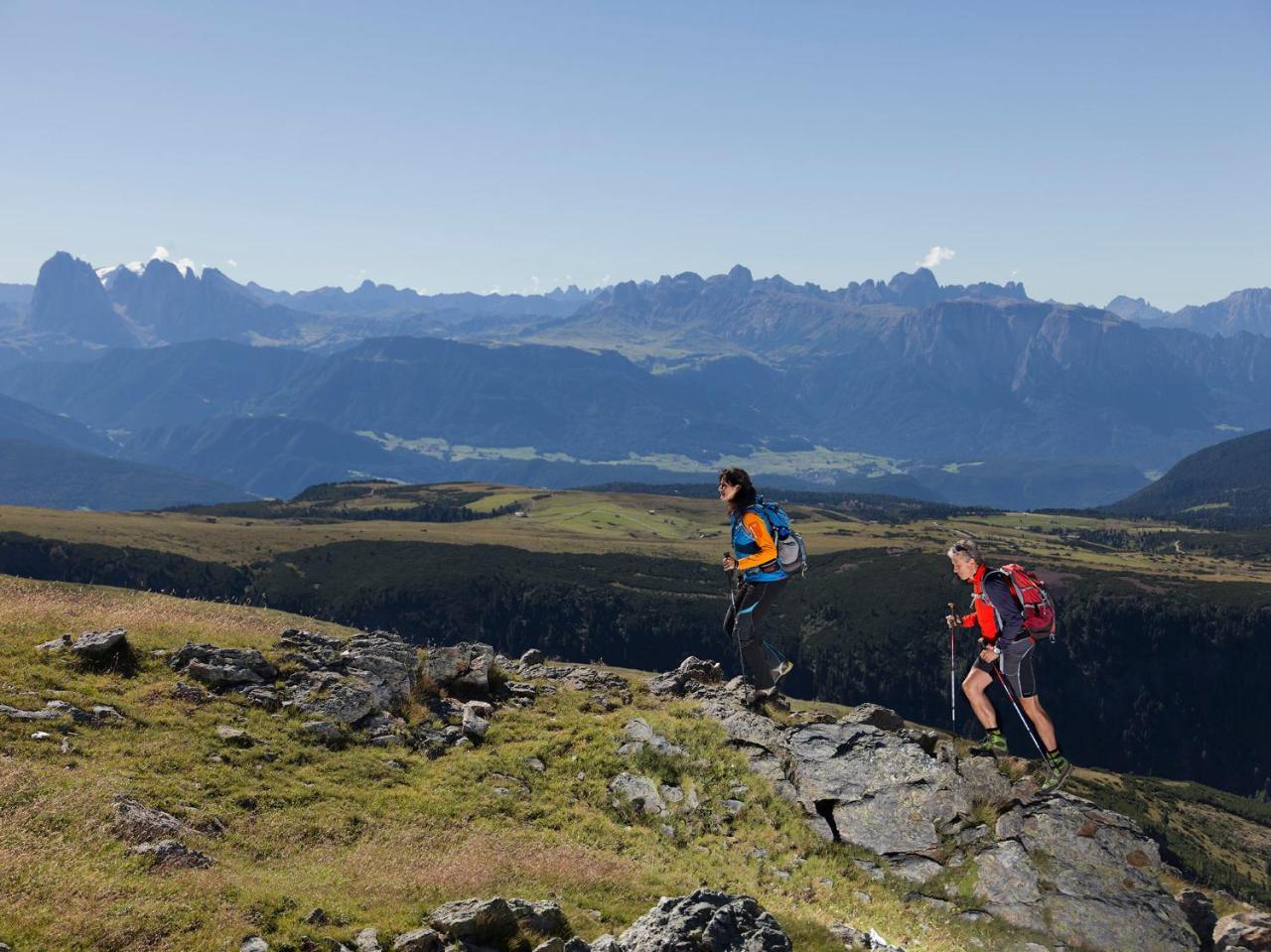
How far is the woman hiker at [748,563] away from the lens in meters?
20.4

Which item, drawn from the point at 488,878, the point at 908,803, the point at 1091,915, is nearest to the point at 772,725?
the point at 908,803

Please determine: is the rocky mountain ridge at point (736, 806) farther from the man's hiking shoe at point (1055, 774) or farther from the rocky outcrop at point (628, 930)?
the man's hiking shoe at point (1055, 774)

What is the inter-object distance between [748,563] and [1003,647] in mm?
5957

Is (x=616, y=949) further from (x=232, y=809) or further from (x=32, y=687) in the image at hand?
(x=32, y=687)

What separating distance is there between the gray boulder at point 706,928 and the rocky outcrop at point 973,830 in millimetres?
6184

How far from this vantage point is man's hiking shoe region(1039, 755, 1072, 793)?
62.4 ft

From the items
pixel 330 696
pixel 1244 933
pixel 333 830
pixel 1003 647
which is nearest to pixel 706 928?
pixel 333 830

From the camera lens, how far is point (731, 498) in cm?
2050

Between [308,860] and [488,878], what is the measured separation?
3.25 m

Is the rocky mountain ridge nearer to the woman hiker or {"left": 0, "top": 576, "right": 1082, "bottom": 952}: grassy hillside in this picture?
{"left": 0, "top": 576, "right": 1082, "bottom": 952}: grassy hillside

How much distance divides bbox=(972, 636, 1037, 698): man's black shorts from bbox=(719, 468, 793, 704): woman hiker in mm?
5074

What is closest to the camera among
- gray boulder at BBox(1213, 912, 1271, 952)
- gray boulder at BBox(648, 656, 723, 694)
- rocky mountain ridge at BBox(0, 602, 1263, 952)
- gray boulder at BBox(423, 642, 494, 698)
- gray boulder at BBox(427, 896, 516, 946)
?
gray boulder at BBox(427, 896, 516, 946)

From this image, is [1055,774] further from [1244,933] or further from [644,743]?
[644,743]

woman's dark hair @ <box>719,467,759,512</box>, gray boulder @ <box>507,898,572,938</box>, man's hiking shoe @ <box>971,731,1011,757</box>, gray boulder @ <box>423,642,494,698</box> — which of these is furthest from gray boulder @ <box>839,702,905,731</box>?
gray boulder @ <box>507,898,572,938</box>
